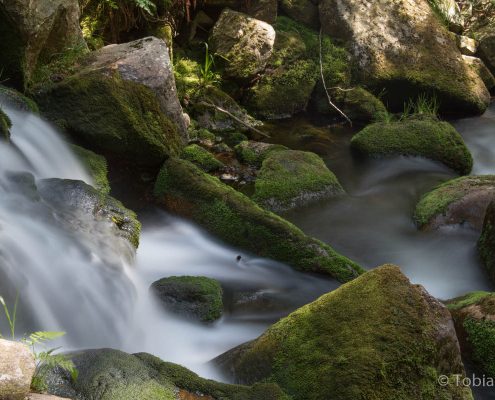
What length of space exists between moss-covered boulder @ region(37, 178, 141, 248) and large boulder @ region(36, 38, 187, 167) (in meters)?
1.38

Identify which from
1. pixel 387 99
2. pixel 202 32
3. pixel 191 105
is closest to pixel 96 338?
pixel 191 105

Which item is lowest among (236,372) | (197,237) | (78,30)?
(236,372)

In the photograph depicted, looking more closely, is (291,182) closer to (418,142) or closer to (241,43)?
(418,142)

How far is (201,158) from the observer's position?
23.7ft

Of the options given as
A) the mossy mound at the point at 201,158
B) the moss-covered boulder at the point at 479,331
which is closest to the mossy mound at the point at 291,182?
the mossy mound at the point at 201,158

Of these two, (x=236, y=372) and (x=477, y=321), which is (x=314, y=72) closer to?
(x=477, y=321)

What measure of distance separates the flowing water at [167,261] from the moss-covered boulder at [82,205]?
10cm

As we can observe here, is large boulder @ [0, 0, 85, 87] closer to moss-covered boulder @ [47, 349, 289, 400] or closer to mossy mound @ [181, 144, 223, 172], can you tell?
mossy mound @ [181, 144, 223, 172]

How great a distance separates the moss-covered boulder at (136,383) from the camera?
2.71 metres

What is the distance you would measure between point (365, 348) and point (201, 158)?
14.7ft

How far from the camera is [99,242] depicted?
14.5ft

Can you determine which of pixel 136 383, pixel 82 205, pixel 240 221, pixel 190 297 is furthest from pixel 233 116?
pixel 136 383

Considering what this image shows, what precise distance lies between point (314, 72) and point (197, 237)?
231 inches

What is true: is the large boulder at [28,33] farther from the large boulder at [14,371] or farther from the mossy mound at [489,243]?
the mossy mound at [489,243]
